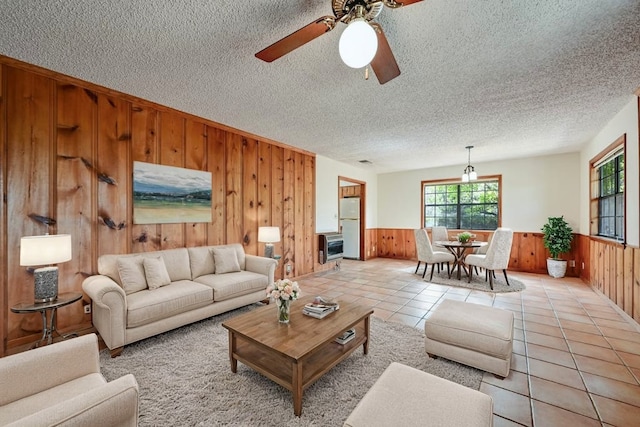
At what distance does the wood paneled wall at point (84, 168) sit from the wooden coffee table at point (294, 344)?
6.18 feet

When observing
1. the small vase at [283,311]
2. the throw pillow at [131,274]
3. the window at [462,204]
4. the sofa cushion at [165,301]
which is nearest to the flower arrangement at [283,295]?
the small vase at [283,311]

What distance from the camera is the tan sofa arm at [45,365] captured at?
1.20 meters

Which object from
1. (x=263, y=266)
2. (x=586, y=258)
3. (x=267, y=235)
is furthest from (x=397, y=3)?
(x=586, y=258)

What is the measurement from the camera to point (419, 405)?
1.16m

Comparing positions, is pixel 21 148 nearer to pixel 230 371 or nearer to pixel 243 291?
pixel 243 291

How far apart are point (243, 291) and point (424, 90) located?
120 inches

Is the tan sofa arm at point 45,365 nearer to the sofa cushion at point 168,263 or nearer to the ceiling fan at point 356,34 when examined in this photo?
the sofa cushion at point 168,263

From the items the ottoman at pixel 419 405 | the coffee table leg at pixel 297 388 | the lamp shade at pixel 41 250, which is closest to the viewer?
the ottoman at pixel 419 405

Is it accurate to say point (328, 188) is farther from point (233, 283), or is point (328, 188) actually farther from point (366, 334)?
point (366, 334)

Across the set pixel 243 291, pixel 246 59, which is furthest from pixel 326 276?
pixel 246 59

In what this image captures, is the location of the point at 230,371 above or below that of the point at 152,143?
below

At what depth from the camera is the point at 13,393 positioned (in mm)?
1197

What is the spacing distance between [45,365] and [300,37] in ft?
7.26

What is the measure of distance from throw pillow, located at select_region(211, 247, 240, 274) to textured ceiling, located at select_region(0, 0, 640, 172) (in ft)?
5.93
